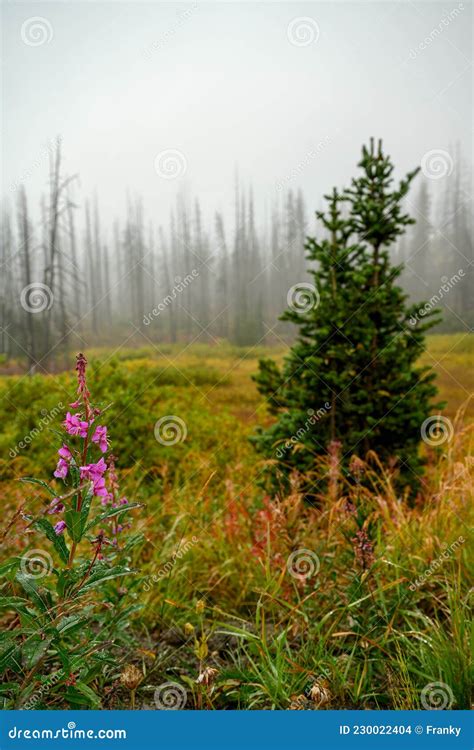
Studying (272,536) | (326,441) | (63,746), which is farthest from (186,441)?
(63,746)

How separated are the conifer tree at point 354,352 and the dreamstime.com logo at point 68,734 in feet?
6.52

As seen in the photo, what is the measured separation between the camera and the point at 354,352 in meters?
4.03

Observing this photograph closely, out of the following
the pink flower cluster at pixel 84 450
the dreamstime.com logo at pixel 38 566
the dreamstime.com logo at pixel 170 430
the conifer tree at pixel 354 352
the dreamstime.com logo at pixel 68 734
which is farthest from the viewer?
the dreamstime.com logo at pixel 170 430

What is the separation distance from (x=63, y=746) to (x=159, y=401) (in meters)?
3.85

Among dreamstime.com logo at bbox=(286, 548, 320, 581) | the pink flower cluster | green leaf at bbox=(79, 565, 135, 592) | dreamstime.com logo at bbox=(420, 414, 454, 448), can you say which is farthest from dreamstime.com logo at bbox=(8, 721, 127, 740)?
dreamstime.com logo at bbox=(420, 414, 454, 448)

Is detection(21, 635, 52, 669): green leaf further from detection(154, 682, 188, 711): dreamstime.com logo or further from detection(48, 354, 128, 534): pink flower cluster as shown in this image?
detection(154, 682, 188, 711): dreamstime.com logo

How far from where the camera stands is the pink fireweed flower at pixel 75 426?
1937 mm

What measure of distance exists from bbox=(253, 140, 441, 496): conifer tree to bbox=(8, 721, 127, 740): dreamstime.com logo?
6.52 ft

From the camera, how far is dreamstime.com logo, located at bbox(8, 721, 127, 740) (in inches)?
87.8

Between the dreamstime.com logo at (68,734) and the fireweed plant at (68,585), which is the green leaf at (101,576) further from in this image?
the dreamstime.com logo at (68,734)

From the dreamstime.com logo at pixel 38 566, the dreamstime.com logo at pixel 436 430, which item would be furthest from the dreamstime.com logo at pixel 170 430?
the dreamstime.com logo at pixel 38 566

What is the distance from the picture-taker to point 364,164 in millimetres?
4023

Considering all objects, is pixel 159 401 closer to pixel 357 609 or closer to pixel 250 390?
pixel 250 390

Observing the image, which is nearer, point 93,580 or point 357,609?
point 93,580
